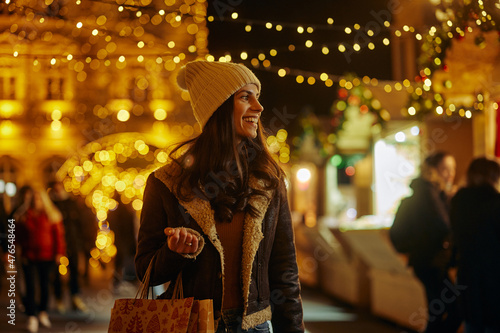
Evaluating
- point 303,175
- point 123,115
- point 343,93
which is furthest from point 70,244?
point 123,115

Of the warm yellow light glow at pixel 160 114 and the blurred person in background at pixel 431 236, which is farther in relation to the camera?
the warm yellow light glow at pixel 160 114

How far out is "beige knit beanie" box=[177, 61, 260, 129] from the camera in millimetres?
2416

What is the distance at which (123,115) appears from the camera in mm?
30875

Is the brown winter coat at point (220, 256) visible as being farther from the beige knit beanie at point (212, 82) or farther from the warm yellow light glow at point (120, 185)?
the warm yellow light glow at point (120, 185)

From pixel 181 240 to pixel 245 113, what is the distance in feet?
2.09

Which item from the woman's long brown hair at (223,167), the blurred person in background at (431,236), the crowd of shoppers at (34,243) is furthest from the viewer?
the crowd of shoppers at (34,243)

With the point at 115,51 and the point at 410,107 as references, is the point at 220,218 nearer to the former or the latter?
the point at 410,107

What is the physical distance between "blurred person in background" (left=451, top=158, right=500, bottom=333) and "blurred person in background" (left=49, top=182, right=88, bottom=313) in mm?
6534

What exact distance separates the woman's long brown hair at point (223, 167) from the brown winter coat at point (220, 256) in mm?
36

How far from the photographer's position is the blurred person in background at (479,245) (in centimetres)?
467

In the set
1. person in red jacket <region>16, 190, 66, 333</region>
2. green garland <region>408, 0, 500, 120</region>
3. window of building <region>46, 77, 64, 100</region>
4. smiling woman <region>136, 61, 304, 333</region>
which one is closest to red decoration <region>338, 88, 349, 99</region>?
green garland <region>408, 0, 500, 120</region>

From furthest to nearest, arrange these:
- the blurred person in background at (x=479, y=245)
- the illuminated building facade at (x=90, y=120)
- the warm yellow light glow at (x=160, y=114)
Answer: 1. the warm yellow light glow at (x=160, y=114)
2. the illuminated building facade at (x=90, y=120)
3. the blurred person in background at (x=479, y=245)

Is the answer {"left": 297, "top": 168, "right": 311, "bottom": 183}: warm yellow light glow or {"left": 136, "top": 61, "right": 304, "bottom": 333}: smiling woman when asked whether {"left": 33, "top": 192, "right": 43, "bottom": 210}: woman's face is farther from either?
{"left": 297, "top": 168, "right": 311, "bottom": 183}: warm yellow light glow

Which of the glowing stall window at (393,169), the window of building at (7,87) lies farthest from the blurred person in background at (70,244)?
the window of building at (7,87)
